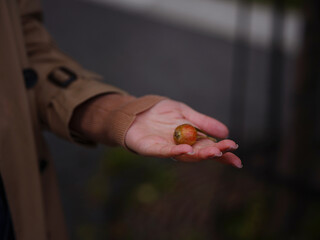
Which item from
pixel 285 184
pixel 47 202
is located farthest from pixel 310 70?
pixel 47 202

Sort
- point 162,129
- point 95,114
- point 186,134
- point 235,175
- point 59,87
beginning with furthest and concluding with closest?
point 235,175, point 59,87, point 95,114, point 162,129, point 186,134

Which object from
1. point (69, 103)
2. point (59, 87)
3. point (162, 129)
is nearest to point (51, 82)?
point (59, 87)

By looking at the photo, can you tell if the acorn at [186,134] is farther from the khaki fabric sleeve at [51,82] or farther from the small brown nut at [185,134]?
the khaki fabric sleeve at [51,82]

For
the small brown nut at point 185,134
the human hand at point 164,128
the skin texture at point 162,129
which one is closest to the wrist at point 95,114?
the skin texture at point 162,129

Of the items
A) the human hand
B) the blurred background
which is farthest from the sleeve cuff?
the blurred background

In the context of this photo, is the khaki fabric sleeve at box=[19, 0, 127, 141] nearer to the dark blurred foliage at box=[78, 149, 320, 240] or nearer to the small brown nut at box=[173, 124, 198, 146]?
the small brown nut at box=[173, 124, 198, 146]

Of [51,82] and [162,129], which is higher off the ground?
[51,82]

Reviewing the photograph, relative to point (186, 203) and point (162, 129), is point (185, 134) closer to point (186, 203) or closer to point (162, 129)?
point (162, 129)

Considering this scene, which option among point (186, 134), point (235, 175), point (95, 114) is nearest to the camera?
point (186, 134)
